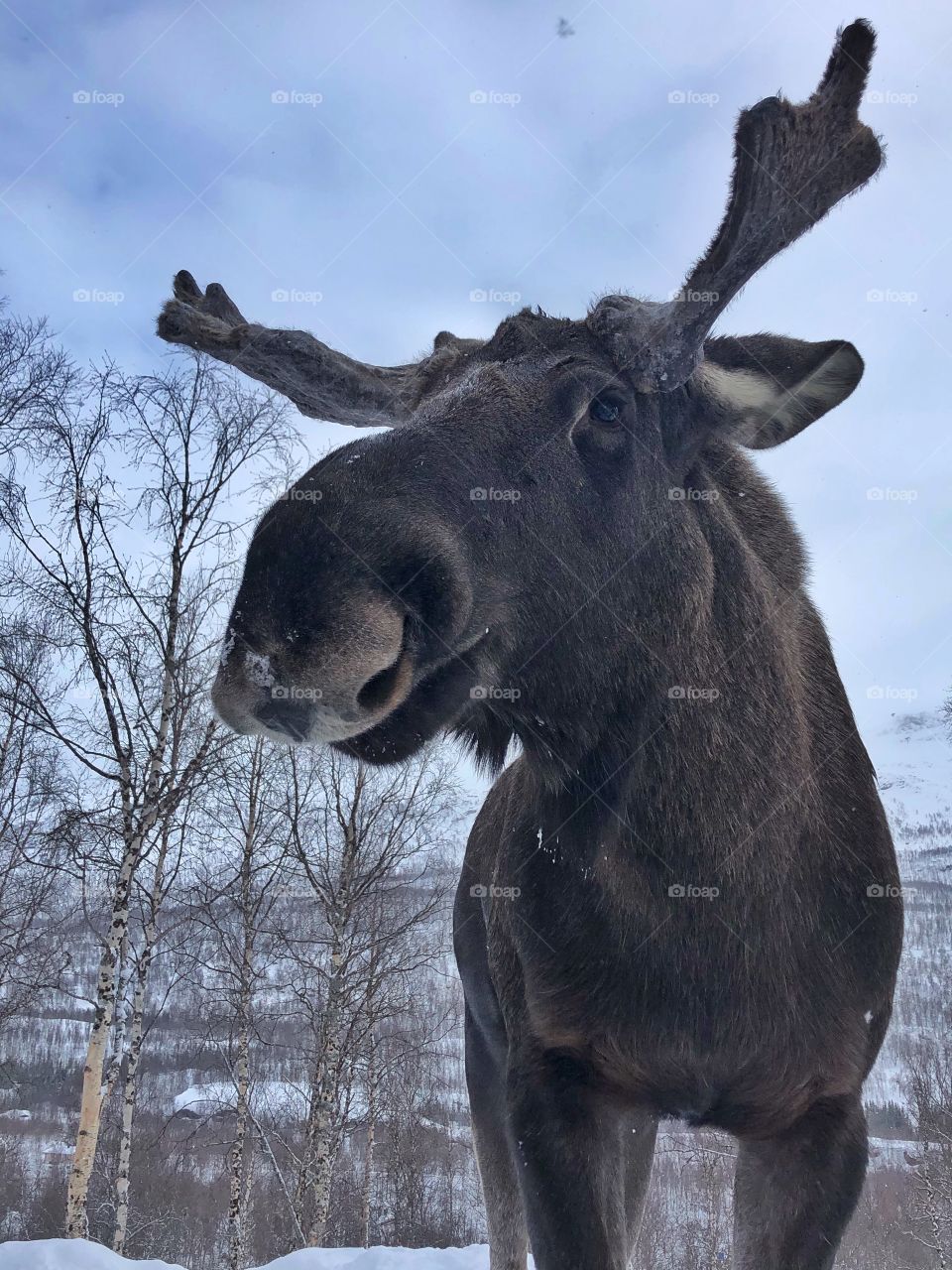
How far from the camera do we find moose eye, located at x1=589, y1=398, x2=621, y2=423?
2594 millimetres

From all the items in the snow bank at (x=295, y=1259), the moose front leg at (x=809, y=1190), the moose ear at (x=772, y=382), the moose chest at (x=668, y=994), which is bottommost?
the snow bank at (x=295, y=1259)

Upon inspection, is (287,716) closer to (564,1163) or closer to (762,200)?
(564,1163)

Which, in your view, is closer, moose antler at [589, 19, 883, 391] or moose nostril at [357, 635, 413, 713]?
moose nostril at [357, 635, 413, 713]

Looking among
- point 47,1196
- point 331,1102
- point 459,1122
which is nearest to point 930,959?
point 459,1122

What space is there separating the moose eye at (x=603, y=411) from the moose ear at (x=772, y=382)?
1.13ft

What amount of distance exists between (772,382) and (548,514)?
0.92m

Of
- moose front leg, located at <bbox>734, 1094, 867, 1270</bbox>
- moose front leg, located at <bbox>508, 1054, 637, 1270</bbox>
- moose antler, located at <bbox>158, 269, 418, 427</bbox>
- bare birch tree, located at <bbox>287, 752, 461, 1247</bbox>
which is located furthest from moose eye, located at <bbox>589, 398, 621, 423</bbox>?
bare birch tree, located at <bbox>287, 752, 461, 1247</bbox>

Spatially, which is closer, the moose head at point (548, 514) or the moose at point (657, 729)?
the moose head at point (548, 514)

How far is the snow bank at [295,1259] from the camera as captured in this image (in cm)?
606

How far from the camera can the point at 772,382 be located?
2828 millimetres

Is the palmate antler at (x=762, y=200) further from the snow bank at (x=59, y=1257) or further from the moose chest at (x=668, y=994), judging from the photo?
the snow bank at (x=59, y=1257)

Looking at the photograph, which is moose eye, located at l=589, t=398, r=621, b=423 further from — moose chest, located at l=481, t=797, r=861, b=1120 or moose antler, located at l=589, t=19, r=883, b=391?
moose chest, located at l=481, t=797, r=861, b=1120

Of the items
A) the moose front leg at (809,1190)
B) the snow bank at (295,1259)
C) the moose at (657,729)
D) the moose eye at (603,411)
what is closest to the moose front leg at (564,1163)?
the moose at (657,729)

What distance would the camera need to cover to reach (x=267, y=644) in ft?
5.86
